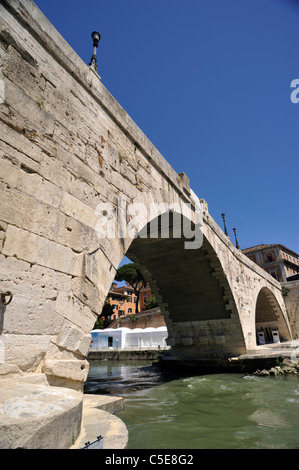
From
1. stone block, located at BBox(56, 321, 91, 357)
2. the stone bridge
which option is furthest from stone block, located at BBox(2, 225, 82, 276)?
stone block, located at BBox(56, 321, 91, 357)

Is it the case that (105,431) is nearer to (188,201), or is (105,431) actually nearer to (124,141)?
(124,141)

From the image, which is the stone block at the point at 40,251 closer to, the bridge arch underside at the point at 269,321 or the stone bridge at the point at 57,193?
the stone bridge at the point at 57,193

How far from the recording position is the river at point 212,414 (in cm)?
352

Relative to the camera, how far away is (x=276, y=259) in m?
39.2

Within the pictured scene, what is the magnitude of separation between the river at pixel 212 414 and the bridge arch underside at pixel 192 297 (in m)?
2.51

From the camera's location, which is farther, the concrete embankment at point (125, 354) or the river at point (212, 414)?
the concrete embankment at point (125, 354)

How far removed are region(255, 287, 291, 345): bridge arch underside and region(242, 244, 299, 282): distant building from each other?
18675 millimetres

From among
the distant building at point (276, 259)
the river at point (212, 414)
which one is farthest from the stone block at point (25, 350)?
the distant building at point (276, 259)

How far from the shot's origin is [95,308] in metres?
3.25

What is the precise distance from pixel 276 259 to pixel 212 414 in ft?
125

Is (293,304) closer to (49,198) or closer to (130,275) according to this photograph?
(49,198)

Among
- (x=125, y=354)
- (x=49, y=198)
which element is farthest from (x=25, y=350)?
(x=125, y=354)

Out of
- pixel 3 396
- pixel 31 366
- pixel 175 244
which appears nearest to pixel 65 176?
pixel 31 366
